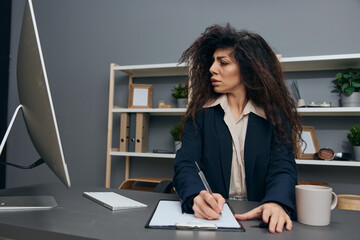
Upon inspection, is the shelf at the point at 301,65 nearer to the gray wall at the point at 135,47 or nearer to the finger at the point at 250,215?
the gray wall at the point at 135,47

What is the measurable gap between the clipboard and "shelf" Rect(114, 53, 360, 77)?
140 cm

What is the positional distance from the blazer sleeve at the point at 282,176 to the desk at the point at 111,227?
0.25 ft

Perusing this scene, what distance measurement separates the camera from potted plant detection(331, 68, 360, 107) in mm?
2168

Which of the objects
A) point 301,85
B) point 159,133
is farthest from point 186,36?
point 301,85

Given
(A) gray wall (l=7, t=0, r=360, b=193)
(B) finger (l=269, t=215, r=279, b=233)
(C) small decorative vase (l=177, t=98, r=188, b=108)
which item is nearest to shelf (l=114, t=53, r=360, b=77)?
(A) gray wall (l=7, t=0, r=360, b=193)

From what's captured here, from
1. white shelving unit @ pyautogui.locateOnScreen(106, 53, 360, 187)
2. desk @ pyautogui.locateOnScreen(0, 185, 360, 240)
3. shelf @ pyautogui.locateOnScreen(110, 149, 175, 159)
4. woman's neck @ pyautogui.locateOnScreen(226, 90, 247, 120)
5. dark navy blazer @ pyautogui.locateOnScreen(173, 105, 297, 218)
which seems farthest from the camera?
shelf @ pyautogui.locateOnScreen(110, 149, 175, 159)


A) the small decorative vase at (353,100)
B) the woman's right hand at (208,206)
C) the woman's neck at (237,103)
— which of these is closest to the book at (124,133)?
the woman's neck at (237,103)

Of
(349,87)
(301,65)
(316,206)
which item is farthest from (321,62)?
(316,206)

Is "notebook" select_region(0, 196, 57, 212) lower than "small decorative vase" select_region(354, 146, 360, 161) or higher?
lower

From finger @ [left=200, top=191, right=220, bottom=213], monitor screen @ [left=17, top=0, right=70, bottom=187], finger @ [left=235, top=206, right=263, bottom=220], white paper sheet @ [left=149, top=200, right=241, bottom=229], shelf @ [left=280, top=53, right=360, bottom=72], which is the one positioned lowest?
white paper sheet @ [left=149, top=200, right=241, bottom=229]

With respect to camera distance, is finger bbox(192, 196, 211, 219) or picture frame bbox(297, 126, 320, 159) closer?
finger bbox(192, 196, 211, 219)

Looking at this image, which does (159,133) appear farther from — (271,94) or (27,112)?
(27,112)

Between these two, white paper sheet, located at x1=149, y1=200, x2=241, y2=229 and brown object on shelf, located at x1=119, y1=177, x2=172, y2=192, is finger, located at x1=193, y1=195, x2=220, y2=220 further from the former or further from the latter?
brown object on shelf, located at x1=119, y1=177, x2=172, y2=192

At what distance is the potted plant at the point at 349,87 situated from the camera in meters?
2.17
